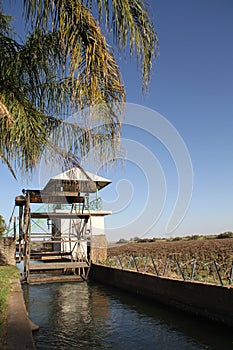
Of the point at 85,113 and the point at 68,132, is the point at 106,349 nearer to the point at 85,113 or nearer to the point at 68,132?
the point at 68,132

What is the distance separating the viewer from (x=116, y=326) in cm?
1003

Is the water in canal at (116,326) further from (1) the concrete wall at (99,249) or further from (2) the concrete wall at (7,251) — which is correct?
(1) the concrete wall at (99,249)

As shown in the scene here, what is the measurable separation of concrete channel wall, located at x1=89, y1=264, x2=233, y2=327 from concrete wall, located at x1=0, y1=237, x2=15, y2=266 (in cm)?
727

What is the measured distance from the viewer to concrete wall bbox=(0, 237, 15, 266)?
20672 mm

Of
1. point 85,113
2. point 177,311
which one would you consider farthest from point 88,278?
point 85,113

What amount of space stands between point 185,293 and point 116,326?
7.73 feet

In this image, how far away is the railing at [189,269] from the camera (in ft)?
35.6

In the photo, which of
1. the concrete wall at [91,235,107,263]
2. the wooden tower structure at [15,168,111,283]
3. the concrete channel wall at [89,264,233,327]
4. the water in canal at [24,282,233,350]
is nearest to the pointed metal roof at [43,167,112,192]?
the wooden tower structure at [15,168,111,283]

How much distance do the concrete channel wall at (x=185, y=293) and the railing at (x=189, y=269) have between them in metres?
0.32

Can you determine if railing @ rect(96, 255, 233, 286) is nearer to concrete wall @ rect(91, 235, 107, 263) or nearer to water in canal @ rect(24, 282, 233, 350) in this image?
water in canal @ rect(24, 282, 233, 350)

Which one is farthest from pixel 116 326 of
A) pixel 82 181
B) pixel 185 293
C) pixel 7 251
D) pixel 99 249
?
pixel 99 249

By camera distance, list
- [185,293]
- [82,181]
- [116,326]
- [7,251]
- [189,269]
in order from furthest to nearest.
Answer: [7,251], [189,269], [82,181], [185,293], [116,326]

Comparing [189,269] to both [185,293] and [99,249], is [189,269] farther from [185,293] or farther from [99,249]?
[99,249]

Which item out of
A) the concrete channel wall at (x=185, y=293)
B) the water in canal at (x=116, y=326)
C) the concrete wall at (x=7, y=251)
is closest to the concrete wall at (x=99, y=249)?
the concrete wall at (x=7, y=251)
